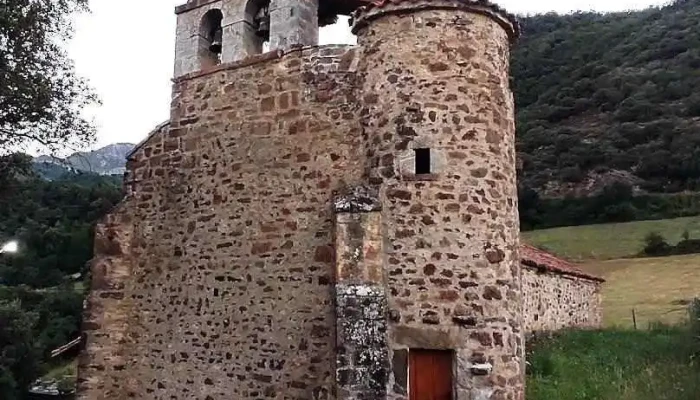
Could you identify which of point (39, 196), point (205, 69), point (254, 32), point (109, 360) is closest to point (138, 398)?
point (109, 360)

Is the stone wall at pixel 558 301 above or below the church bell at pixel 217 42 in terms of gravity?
below

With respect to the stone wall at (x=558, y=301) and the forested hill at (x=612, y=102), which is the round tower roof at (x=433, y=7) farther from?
the forested hill at (x=612, y=102)

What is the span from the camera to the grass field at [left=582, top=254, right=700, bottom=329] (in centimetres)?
2220

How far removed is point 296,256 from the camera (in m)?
9.04

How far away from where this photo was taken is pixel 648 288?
1033 inches

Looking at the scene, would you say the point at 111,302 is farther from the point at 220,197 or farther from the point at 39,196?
the point at 39,196

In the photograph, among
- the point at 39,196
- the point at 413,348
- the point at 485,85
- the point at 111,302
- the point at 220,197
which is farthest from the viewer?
the point at 39,196

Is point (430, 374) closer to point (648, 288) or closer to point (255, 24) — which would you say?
point (255, 24)

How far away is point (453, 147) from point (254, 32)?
3.97 m

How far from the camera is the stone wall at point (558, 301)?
1493 cm

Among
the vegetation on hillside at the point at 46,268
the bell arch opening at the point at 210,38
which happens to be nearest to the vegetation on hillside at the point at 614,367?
the bell arch opening at the point at 210,38

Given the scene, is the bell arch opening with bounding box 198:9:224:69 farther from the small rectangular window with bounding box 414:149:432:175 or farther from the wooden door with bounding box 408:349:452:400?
the wooden door with bounding box 408:349:452:400

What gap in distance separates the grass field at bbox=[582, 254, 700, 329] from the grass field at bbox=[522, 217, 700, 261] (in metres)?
1.90

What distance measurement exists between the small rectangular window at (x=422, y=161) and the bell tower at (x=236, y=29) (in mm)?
2602
